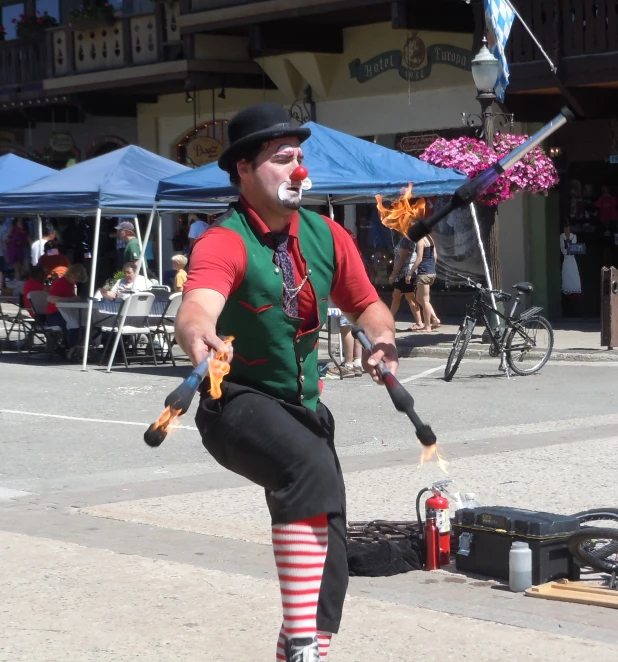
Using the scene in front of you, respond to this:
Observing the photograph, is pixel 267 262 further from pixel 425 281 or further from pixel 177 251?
pixel 177 251

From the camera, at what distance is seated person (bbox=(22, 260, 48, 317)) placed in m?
17.7

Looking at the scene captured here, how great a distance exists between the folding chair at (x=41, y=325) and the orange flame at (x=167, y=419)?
1425 centimetres

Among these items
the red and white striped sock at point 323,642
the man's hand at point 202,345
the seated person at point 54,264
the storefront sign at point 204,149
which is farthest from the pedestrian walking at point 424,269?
the man's hand at point 202,345

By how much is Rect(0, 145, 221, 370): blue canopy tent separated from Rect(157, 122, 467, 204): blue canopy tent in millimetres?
517

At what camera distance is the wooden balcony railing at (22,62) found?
28.0m

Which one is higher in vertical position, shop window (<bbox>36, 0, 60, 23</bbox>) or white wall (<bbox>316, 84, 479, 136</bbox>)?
shop window (<bbox>36, 0, 60, 23</bbox>)

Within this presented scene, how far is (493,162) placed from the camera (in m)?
16.3

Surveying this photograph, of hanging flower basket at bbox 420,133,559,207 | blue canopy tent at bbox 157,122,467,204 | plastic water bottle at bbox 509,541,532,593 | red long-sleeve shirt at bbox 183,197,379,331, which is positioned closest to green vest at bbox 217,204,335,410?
red long-sleeve shirt at bbox 183,197,379,331

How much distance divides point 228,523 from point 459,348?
300 inches

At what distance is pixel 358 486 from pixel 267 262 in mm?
4271

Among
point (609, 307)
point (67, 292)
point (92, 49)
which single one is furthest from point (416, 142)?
point (92, 49)

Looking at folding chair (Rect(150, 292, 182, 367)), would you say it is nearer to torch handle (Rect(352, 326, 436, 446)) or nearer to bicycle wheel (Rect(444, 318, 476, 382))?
bicycle wheel (Rect(444, 318, 476, 382))

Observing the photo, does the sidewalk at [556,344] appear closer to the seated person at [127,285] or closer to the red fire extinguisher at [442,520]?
the seated person at [127,285]

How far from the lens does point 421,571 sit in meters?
6.06
